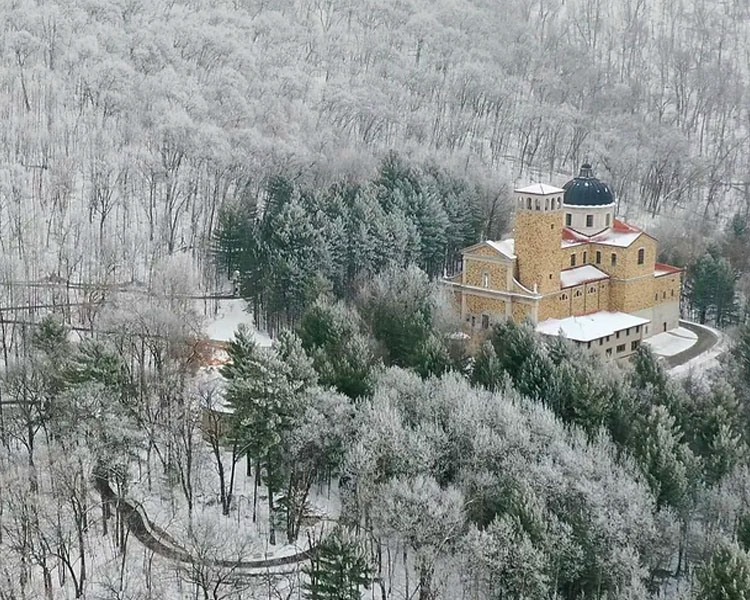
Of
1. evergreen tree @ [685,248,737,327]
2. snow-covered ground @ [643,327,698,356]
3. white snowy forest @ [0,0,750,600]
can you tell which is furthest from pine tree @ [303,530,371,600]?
evergreen tree @ [685,248,737,327]

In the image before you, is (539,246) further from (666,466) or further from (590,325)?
(666,466)

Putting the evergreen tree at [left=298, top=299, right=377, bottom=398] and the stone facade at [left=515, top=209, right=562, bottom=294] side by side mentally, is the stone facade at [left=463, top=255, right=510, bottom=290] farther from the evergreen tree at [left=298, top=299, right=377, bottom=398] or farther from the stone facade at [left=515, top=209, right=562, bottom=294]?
the evergreen tree at [left=298, top=299, right=377, bottom=398]

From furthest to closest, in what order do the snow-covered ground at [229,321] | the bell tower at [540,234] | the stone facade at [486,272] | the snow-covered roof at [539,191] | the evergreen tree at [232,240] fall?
the evergreen tree at [232,240]
the snow-covered ground at [229,321]
the stone facade at [486,272]
the bell tower at [540,234]
the snow-covered roof at [539,191]

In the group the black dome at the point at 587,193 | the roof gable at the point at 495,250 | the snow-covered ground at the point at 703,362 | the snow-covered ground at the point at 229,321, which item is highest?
the black dome at the point at 587,193

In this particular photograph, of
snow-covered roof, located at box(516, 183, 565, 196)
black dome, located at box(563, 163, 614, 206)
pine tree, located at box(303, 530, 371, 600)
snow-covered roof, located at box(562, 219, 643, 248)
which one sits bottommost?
pine tree, located at box(303, 530, 371, 600)

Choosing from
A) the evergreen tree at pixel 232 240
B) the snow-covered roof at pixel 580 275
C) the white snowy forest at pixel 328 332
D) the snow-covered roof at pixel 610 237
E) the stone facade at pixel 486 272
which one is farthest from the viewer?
the evergreen tree at pixel 232 240

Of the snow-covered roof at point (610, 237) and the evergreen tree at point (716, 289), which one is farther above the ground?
the snow-covered roof at point (610, 237)

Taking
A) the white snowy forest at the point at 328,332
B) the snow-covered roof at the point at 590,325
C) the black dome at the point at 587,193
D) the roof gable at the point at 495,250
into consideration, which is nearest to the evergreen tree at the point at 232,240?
the white snowy forest at the point at 328,332

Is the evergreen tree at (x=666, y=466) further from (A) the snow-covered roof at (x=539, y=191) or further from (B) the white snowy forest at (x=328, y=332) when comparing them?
(A) the snow-covered roof at (x=539, y=191)
